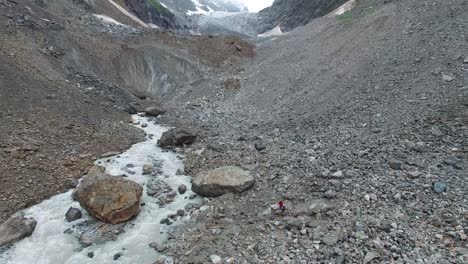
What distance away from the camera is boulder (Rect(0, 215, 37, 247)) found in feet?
36.1

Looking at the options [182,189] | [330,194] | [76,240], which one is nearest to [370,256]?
[330,194]

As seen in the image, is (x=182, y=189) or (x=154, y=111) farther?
(x=154, y=111)

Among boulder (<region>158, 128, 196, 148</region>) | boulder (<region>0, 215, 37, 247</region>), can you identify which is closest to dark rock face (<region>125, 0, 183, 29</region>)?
boulder (<region>158, 128, 196, 148</region>)

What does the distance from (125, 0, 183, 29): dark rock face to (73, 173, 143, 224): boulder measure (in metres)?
68.9

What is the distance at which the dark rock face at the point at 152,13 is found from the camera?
77.7 m

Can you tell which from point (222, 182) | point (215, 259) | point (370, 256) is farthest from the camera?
point (222, 182)

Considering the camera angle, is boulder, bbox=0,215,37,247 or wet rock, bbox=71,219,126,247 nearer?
boulder, bbox=0,215,37,247

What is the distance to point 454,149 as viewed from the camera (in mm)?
12266

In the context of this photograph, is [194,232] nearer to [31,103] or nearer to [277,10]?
[31,103]

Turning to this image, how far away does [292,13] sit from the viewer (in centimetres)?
10381

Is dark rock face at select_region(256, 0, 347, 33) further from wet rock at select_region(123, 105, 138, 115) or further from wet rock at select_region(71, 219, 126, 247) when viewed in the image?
wet rock at select_region(71, 219, 126, 247)

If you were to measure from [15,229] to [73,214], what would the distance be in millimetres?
1706

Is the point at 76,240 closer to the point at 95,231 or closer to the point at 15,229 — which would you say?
the point at 95,231

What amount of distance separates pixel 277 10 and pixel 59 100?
110 m
